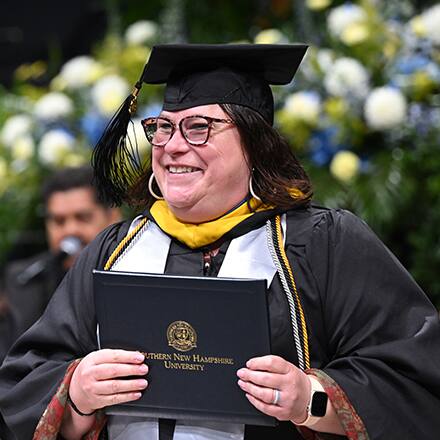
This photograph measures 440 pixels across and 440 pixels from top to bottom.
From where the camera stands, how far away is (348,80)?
438 cm

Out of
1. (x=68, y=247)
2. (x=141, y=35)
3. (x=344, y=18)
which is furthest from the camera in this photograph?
(x=141, y=35)

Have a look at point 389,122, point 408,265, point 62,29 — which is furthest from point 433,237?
point 62,29

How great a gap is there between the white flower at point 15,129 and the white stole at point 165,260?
8.72 feet

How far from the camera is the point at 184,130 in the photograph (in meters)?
2.54

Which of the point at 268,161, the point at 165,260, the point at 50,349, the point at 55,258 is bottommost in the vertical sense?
the point at 55,258

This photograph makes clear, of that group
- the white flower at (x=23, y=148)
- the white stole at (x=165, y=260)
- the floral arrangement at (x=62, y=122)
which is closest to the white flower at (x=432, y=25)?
the floral arrangement at (x=62, y=122)

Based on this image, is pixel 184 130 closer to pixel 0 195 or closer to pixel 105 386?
pixel 105 386

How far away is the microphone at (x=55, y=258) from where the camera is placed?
4461mm

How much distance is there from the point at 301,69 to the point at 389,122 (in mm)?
491

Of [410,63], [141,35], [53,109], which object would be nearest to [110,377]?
[410,63]

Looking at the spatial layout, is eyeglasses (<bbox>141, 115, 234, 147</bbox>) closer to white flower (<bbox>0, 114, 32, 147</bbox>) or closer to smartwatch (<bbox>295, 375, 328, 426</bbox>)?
smartwatch (<bbox>295, 375, 328, 426</bbox>)

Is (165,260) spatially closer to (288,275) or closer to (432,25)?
(288,275)

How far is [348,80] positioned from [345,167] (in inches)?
14.2

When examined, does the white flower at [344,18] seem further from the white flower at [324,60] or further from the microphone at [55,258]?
the microphone at [55,258]
